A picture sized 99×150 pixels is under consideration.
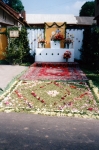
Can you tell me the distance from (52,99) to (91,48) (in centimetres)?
625

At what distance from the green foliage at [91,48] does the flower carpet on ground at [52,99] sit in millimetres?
3536

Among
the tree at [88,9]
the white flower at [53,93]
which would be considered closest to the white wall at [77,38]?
the white flower at [53,93]

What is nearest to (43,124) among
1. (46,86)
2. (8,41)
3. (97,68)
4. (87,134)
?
(87,134)

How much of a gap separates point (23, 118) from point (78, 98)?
6.80 ft

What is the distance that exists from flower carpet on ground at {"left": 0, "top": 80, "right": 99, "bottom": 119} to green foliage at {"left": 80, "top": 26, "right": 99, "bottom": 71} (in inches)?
139

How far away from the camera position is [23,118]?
441cm

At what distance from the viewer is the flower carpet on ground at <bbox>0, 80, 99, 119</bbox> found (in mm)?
4848

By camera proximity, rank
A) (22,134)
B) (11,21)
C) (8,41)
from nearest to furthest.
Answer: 1. (22,134)
2. (8,41)
3. (11,21)

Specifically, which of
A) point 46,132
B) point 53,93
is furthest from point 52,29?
point 46,132

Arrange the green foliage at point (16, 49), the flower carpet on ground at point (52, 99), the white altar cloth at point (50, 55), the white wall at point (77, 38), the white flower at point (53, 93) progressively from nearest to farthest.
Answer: the flower carpet on ground at point (52, 99) → the white flower at point (53, 93) → the green foliage at point (16, 49) → the white altar cloth at point (50, 55) → the white wall at point (77, 38)

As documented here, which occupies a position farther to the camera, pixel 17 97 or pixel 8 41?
pixel 8 41

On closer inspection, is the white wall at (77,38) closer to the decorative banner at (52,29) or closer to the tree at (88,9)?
the decorative banner at (52,29)

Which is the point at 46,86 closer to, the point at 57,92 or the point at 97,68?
the point at 57,92

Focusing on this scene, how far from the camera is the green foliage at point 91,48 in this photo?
33.2ft
